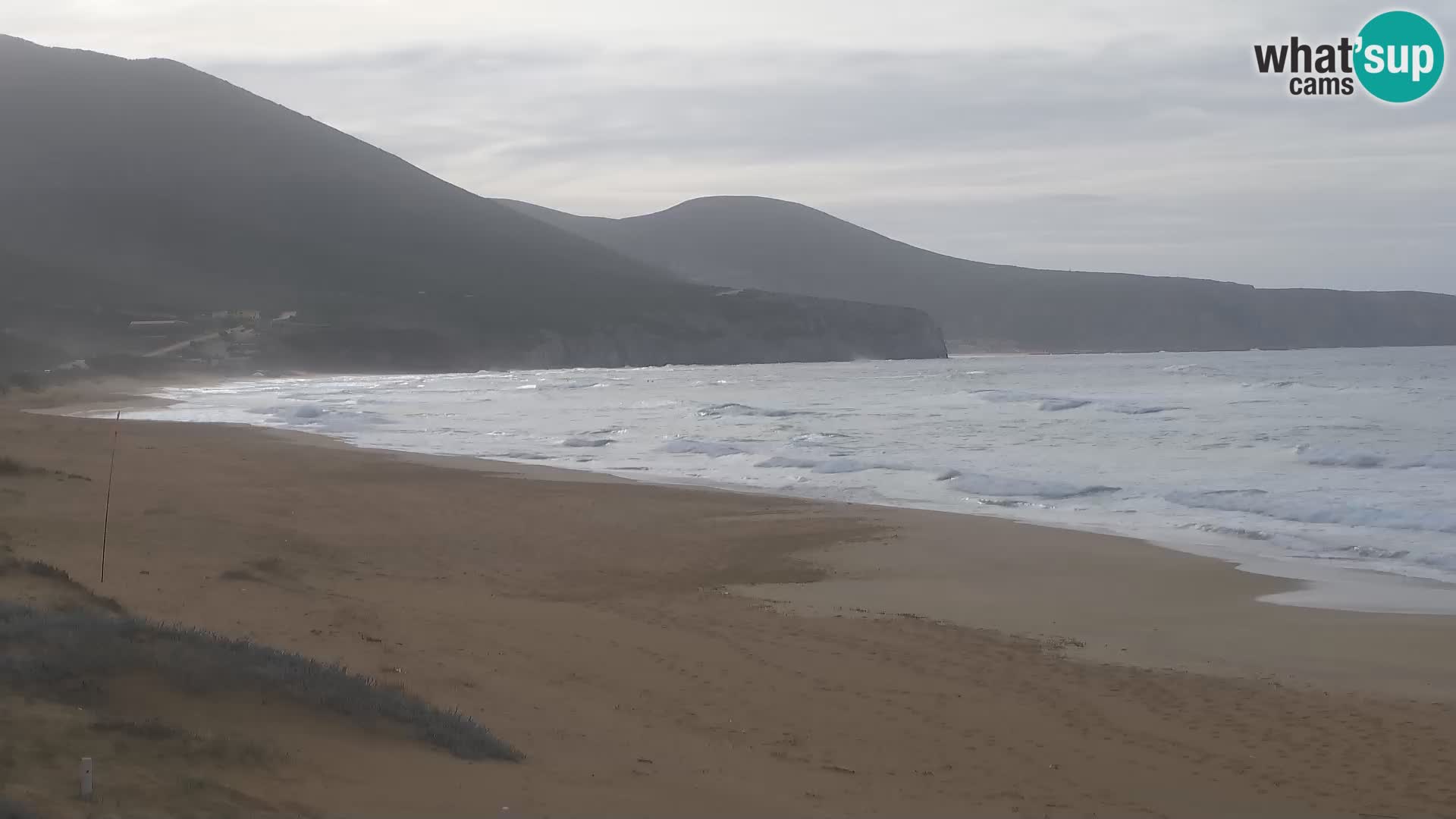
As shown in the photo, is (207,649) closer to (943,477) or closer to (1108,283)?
(943,477)

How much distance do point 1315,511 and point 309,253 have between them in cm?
11641

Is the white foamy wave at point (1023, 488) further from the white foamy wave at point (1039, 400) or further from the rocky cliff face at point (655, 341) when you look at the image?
the rocky cliff face at point (655, 341)

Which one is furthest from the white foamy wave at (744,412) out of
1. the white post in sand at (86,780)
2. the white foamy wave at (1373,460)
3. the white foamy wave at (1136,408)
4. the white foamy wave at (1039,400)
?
the white post in sand at (86,780)

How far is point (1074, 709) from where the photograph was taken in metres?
7.24

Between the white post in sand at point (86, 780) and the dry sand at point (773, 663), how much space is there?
12 cm

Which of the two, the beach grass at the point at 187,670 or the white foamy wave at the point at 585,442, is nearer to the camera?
the beach grass at the point at 187,670

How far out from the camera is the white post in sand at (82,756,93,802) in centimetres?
397

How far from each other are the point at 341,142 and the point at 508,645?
14564 centimetres

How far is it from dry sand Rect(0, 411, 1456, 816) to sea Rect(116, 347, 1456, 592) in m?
2.67

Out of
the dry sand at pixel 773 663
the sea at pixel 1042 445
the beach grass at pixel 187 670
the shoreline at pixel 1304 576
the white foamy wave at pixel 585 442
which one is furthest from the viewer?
the white foamy wave at pixel 585 442

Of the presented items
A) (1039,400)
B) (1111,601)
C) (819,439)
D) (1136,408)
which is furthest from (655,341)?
(1111,601)

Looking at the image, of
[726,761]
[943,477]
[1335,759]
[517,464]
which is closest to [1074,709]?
[1335,759]

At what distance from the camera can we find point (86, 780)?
13.1 feet

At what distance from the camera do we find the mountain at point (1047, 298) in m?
165
